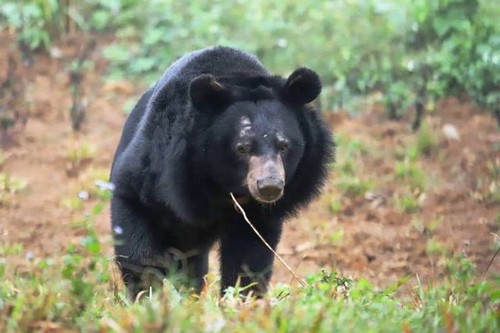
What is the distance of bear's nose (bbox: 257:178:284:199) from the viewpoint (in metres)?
4.66

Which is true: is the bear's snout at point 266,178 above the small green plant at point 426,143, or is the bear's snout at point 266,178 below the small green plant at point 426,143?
above

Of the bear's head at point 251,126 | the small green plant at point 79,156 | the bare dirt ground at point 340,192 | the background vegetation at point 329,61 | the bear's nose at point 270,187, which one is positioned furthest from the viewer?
the small green plant at point 79,156

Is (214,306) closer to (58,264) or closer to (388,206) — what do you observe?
(58,264)

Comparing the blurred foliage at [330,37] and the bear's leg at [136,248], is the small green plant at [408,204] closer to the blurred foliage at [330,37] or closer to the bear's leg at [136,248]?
the blurred foliage at [330,37]

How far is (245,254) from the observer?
5.22 metres

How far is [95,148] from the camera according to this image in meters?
9.02

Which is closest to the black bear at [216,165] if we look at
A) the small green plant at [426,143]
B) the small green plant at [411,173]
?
the small green plant at [411,173]

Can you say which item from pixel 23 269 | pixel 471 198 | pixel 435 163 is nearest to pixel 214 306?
pixel 23 269

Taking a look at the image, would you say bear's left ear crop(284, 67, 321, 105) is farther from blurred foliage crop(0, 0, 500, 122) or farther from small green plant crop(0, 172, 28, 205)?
blurred foliage crop(0, 0, 500, 122)

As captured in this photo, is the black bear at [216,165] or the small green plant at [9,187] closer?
the black bear at [216,165]

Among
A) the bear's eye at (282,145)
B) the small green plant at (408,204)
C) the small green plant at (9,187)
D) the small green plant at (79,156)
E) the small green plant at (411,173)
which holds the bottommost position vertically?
the small green plant at (408,204)

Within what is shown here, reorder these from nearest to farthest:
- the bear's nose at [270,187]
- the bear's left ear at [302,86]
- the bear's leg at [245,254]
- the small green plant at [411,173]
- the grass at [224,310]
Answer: the grass at [224,310] < the bear's nose at [270,187] < the bear's left ear at [302,86] < the bear's leg at [245,254] < the small green plant at [411,173]

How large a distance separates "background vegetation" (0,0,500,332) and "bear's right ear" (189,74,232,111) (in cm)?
91

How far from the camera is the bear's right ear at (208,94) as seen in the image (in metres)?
4.87
